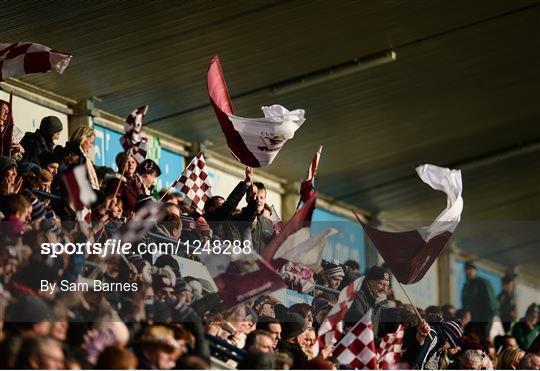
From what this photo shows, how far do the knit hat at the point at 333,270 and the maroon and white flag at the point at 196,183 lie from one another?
3.22m

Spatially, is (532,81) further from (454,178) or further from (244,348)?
(244,348)

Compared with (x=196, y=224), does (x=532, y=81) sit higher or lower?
higher

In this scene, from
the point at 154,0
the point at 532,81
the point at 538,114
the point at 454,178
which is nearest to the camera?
the point at 454,178

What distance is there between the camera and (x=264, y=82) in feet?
75.7

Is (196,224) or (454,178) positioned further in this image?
(454,178)

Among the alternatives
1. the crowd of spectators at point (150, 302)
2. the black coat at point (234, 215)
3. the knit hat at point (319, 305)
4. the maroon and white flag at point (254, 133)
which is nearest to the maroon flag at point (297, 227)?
the crowd of spectators at point (150, 302)

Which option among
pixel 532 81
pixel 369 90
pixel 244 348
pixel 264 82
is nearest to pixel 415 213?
pixel 532 81

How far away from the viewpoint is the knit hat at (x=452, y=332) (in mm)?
16312

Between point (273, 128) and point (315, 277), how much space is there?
2.00 meters

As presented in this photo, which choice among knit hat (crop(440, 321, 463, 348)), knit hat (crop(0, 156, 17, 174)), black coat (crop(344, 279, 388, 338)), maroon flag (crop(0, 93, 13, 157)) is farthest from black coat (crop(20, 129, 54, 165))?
knit hat (crop(440, 321, 463, 348))

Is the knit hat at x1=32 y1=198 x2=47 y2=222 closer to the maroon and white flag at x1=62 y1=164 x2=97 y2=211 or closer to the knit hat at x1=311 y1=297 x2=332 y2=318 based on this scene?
the maroon and white flag at x1=62 y1=164 x2=97 y2=211

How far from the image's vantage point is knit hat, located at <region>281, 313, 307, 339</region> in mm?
14367

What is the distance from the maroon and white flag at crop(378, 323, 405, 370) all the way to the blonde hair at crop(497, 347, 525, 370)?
2.29 metres

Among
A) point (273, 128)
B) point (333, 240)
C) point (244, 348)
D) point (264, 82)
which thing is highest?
point (264, 82)
